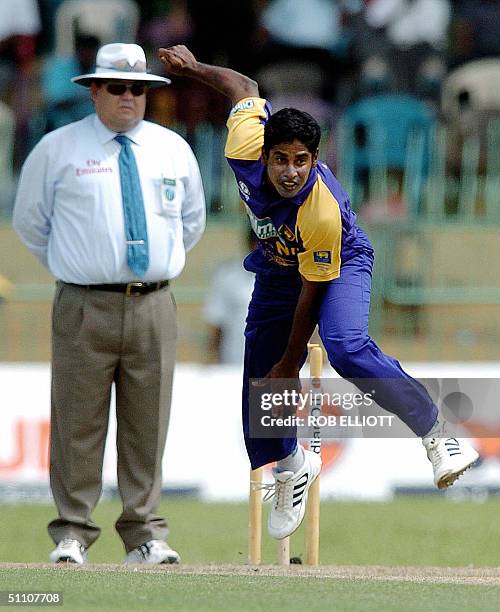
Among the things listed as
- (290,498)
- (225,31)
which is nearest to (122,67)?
(290,498)

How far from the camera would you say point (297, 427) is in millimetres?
7551

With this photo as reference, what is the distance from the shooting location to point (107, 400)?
7730 mm

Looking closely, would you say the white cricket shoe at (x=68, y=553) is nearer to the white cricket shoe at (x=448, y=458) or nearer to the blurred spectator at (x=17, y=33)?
the white cricket shoe at (x=448, y=458)

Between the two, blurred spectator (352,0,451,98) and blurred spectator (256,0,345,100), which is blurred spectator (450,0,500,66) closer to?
blurred spectator (352,0,451,98)

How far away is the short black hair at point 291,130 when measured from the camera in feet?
20.9

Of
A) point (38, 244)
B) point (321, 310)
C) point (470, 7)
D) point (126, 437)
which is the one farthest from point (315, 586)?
point (470, 7)

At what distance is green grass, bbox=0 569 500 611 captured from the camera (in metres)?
5.71

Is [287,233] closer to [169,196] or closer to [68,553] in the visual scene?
[169,196]

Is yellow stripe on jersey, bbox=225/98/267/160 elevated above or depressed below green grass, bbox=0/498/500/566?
above

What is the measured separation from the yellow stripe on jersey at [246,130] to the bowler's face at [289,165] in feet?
0.69

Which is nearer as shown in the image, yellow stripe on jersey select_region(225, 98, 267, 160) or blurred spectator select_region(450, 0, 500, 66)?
yellow stripe on jersey select_region(225, 98, 267, 160)

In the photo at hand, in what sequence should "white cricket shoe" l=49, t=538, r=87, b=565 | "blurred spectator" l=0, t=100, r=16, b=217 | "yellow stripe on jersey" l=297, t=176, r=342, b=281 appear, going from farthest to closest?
"blurred spectator" l=0, t=100, r=16, b=217 < "white cricket shoe" l=49, t=538, r=87, b=565 < "yellow stripe on jersey" l=297, t=176, r=342, b=281

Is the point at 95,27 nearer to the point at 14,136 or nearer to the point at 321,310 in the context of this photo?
the point at 14,136

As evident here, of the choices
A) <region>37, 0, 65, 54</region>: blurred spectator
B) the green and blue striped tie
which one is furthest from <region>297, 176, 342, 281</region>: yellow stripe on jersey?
<region>37, 0, 65, 54</region>: blurred spectator
